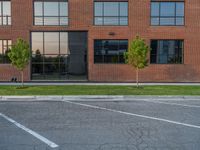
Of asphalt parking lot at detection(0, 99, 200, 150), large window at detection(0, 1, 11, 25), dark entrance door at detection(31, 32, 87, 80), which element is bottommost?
asphalt parking lot at detection(0, 99, 200, 150)

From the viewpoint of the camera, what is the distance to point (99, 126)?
9039mm

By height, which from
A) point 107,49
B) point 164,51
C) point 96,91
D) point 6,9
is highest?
point 6,9

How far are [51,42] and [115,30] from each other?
5.53 meters

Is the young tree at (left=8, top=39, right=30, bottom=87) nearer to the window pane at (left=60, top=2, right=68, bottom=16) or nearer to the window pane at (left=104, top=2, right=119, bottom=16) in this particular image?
the window pane at (left=60, top=2, right=68, bottom=16)

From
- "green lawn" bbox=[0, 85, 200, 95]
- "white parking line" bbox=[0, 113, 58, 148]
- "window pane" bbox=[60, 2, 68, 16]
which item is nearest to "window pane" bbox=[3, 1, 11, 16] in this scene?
"window pane" bbox=[60, 2, 68, 16]

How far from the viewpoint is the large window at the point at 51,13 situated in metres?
26.3

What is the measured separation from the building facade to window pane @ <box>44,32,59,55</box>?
434mm

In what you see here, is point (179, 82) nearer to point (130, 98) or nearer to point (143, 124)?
point (130, 98)

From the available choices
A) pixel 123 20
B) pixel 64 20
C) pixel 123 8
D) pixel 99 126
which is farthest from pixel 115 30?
pixel 99 126

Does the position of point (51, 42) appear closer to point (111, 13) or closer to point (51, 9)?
point (51, 9)

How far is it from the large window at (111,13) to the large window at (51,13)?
2684mm

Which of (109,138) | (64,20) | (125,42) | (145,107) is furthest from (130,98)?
(64,20)

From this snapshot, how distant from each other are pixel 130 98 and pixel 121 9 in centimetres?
1237

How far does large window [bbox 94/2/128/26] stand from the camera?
85.9 ft
